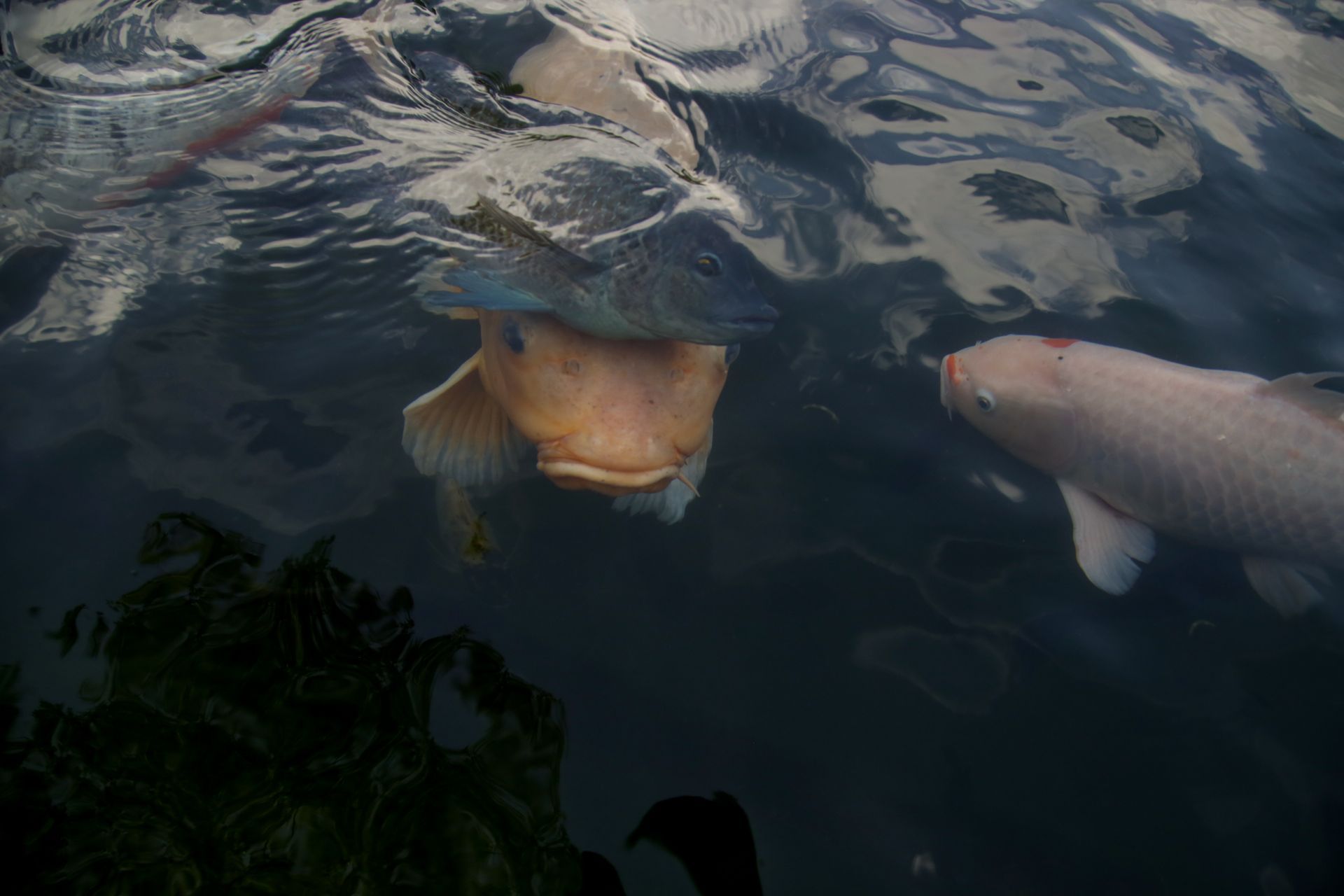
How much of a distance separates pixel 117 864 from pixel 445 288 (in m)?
2.17

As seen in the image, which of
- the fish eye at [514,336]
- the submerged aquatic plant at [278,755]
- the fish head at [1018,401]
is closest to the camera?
the submerged aquatic plant at [278,755]

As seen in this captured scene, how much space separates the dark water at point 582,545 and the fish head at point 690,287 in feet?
2.79

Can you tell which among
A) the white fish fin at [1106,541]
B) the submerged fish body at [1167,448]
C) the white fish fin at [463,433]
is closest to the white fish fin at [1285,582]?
the submerged fish body at [1167,448]

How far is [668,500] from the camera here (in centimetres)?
303

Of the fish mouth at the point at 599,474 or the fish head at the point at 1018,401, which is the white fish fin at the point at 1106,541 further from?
the fish mouth at the point at 599,474

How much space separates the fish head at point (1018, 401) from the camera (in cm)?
352

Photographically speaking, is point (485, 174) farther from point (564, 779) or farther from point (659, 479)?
point (564, 779)

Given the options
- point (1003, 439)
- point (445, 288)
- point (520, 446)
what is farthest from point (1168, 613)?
point (445, 288)

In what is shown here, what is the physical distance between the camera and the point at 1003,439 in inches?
142

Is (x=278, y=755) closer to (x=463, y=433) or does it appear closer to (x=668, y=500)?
(x=463, y=433)

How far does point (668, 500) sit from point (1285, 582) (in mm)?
2511

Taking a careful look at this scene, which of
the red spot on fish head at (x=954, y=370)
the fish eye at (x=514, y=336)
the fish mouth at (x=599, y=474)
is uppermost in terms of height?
the fish eye at (x=514, y=336)

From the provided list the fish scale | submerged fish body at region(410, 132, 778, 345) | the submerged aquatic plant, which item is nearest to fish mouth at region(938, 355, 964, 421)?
the fish scale

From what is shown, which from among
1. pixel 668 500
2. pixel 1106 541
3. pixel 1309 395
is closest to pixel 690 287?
pixel 668 500
